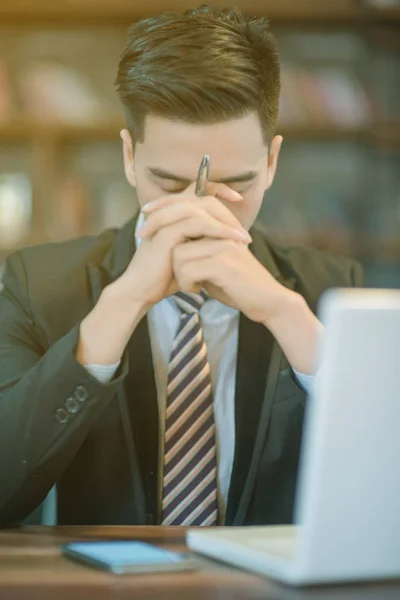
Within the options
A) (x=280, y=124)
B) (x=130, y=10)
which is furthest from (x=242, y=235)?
(x=130, y=10)

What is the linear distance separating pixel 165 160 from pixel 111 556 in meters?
0.92

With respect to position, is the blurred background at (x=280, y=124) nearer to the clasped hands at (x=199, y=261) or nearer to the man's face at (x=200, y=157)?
the man's face at (x=200, y=157)

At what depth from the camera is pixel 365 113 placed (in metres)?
3.07

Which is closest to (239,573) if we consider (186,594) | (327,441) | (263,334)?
(186,594)

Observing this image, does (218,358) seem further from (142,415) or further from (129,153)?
(129,153)

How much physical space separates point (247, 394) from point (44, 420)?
0.49 meters

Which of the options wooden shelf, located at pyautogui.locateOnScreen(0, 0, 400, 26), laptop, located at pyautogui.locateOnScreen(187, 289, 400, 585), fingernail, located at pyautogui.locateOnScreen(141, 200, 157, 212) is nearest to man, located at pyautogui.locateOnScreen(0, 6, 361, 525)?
fingernail, located at pyautogui.locateOnScreen(141, 200, 157, 212)

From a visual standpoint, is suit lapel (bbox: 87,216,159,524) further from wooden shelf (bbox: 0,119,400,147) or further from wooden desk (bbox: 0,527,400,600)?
wooden shelf (bbox: 0,119,400,147)

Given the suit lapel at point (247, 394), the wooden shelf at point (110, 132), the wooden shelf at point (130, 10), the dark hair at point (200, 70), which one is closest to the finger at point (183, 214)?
the dark hair at point (200, 70)

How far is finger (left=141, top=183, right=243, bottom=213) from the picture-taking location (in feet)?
5.27

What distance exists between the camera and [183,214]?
156 centimetres

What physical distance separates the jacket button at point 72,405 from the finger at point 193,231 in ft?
1.05

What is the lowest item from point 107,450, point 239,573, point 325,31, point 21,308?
point 107,450

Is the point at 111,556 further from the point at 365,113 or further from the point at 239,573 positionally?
the point at 365,113
